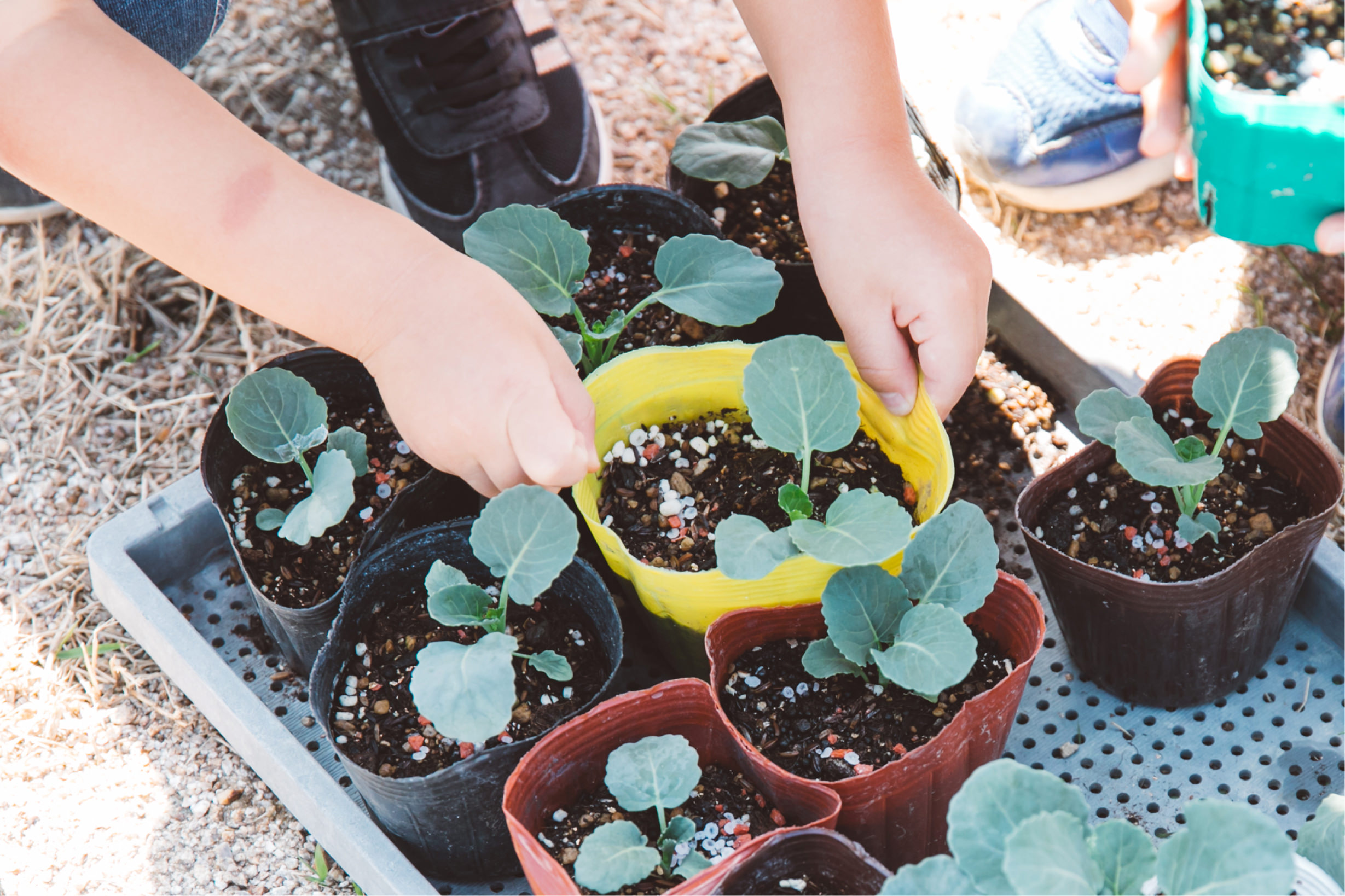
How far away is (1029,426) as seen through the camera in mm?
1332

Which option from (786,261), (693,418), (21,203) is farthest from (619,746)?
(21,203)

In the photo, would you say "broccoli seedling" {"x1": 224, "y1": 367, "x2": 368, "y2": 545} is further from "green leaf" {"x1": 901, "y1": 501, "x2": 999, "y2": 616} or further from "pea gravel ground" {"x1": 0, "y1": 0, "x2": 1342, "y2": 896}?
"green leaf" {"x1": 901, "y1": 501, "x2": 999, "y2": 616}

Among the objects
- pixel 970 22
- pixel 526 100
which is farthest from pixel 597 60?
pixel 970 22

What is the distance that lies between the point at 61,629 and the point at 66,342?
0.43 meters

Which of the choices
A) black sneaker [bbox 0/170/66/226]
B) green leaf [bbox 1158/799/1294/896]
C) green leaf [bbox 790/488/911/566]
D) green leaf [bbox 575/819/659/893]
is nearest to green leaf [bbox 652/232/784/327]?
green leaf [bbox 790/488/911/566]

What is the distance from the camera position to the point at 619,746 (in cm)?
96

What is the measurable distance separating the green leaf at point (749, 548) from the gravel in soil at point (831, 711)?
4.2 inches

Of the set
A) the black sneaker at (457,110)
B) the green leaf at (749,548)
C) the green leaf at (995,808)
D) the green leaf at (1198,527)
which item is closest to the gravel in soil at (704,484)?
the green leaf at (749,548)

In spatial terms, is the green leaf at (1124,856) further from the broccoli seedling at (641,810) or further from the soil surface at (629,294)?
the soil surface at (629,294)

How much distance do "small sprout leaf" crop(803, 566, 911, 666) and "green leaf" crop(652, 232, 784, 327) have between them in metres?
0.27

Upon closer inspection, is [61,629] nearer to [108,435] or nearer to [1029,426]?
[108,435]

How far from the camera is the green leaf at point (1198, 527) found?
3.39ft

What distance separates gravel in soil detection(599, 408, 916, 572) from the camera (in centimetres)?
108

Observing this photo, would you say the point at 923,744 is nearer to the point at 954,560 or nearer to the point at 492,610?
the point at 954,560
